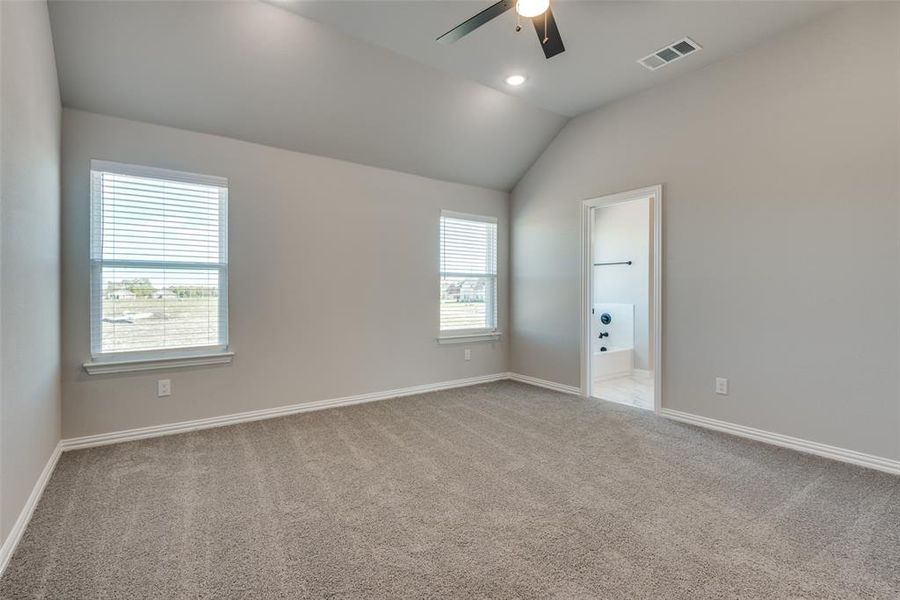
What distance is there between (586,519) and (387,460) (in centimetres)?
133

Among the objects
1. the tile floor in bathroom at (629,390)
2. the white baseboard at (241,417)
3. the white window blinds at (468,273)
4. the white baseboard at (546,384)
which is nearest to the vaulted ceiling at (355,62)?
the white window blinds at (468,273)

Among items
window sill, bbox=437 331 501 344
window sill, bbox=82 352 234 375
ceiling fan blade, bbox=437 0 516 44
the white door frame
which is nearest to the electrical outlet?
the white door frame

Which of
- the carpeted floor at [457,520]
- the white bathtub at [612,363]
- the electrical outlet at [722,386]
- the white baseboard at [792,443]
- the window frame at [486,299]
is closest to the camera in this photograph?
the carpeted floor at [457,520]

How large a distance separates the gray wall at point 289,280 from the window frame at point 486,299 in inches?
3.8

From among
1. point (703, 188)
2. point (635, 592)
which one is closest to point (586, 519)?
point (635, 592)

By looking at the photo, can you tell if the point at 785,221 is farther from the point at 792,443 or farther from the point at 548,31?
the point at 548,31

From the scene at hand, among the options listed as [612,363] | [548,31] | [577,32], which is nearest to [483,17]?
[548,31]

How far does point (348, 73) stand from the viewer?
3334mm

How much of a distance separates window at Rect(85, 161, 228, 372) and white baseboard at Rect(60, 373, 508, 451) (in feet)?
1.83

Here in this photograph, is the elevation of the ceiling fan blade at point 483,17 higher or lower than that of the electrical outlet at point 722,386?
higher

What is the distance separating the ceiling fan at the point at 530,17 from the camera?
2.09 m

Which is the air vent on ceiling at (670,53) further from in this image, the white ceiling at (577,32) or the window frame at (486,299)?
the window frame at (486,299)

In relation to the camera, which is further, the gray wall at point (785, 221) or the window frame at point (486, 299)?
the window frame at point (486, 299)

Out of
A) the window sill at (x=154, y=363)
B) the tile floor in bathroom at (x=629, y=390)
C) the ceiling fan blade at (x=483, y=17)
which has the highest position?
the ceiling fan blade at (x=483, y=17)
